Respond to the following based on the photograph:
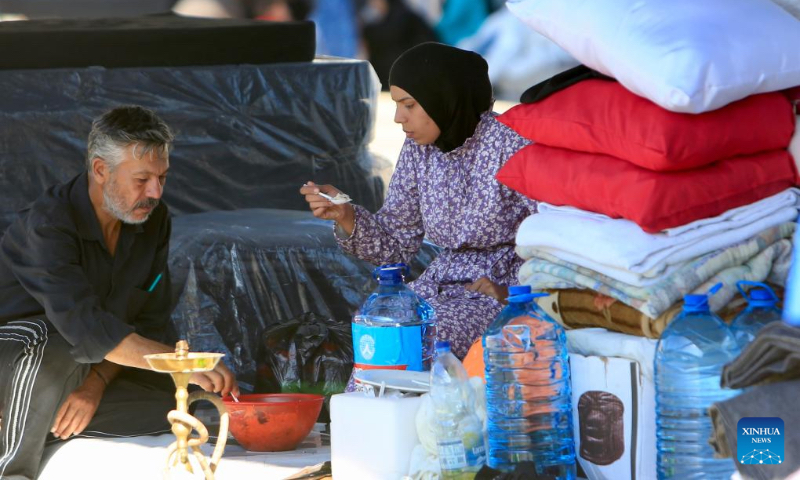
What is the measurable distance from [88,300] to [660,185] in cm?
166

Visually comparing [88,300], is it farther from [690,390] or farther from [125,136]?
[690,390]

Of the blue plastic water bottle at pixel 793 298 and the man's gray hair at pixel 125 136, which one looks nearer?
the blue plastic water bottle at pixel 793 298

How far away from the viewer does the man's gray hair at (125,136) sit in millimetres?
3328

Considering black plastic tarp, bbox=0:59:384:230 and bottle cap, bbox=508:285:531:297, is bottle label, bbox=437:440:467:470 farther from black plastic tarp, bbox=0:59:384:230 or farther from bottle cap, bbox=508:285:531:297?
black plastic tarp, bbox=0:59:384:230

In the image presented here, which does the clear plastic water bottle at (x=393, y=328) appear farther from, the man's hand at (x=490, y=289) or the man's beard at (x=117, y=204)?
the man's beard at (x=117, y=204)

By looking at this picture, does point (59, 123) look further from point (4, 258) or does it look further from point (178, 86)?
point (4, 258)

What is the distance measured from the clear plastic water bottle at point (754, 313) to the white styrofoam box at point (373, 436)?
2.10 ft

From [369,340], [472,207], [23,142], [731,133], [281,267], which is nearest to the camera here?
[731,133]

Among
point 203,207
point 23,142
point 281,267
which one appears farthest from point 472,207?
point 23,142

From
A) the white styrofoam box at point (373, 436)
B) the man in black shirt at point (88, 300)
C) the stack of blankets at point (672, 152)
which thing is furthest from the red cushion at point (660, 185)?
the man in black shirt at point (88, 300)

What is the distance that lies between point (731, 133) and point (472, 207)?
1.05 metres

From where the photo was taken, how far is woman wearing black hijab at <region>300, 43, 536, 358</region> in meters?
3.20

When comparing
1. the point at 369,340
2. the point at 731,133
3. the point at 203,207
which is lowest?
the point at 369,340

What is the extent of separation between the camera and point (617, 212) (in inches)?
91.0
